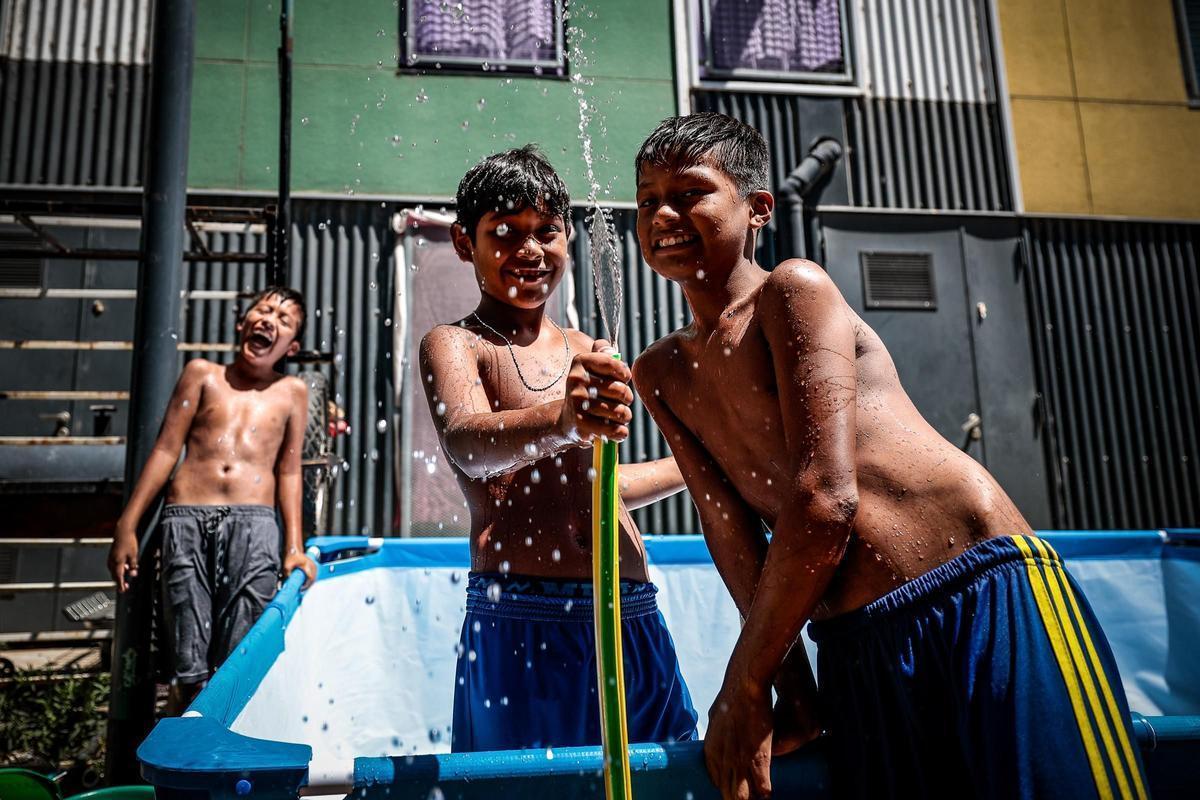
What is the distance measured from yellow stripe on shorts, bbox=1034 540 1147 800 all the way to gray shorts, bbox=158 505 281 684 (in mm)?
3339

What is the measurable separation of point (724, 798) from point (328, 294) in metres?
6.11

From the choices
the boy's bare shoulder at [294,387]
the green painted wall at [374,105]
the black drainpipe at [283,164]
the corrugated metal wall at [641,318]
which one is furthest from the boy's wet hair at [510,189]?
the green painted wall at [374,105]

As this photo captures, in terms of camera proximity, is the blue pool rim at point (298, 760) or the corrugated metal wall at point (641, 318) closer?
the blue pool rim at point (298, 760)

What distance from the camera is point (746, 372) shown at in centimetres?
137

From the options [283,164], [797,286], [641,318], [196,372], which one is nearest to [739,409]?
[797,286]

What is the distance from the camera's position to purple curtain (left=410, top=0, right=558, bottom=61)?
688cm

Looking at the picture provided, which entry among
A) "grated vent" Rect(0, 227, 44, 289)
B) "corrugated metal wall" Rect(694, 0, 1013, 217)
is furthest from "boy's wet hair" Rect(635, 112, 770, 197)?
"grated vent" Rect(0, 227, 44, 289)

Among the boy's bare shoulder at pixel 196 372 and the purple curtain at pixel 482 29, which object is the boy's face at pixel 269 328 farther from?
the purple curtain at pixel 482 29

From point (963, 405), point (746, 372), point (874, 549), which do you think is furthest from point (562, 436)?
point (963, 405)

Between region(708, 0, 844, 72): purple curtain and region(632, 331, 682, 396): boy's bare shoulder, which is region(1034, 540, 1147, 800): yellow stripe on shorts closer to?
region(632, 331, 682, 396): boy's bare shoulder

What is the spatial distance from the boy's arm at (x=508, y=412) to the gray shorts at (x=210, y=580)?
2.19m

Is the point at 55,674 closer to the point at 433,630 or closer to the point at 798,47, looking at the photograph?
the point at 433,630

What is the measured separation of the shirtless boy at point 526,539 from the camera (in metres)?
1.80

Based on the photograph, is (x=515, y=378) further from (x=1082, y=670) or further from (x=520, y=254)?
(x=1082, y=670)
